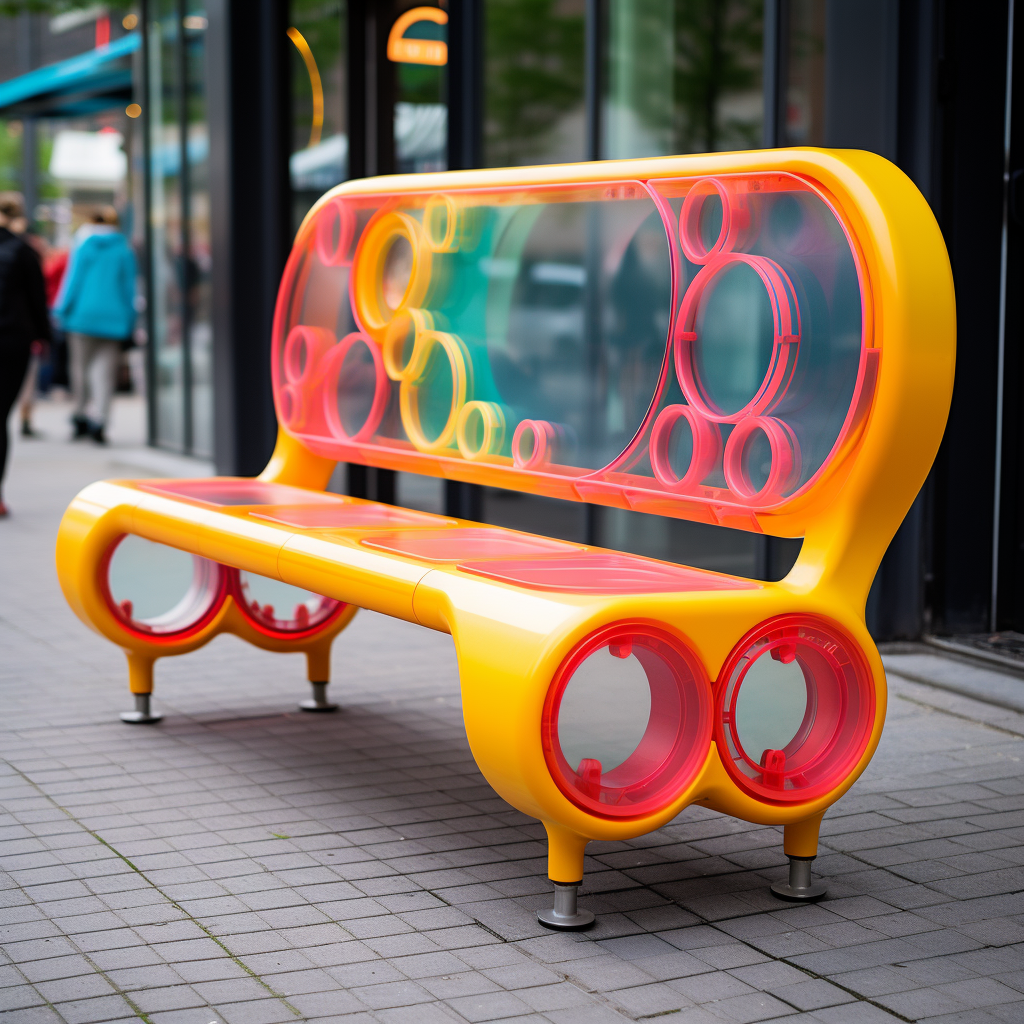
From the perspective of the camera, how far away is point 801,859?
3490mm

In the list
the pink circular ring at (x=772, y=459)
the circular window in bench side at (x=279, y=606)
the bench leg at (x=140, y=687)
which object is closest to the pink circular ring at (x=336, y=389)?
the circular window in bench side at (x=279, y=606)

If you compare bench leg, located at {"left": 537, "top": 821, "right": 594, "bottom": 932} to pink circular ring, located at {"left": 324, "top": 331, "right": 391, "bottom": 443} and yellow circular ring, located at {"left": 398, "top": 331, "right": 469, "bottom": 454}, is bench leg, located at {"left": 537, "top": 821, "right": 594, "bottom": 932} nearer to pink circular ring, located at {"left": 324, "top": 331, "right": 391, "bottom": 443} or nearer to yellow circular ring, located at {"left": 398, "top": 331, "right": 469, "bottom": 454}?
yellow circular ring, located at {"left": 398, "top": 331, "right": 469, "bottom": 454}

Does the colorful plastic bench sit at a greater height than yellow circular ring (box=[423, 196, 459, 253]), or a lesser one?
lesser

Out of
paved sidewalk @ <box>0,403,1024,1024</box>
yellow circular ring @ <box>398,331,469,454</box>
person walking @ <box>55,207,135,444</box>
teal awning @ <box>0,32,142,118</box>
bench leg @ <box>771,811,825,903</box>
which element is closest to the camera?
paved sidewalk @ <box>0,403,1024,1024</box>

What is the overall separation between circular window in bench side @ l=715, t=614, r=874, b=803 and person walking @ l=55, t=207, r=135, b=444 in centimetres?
1120

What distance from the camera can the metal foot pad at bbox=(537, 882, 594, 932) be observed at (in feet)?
10.8

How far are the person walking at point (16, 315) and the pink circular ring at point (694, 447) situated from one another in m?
6.49

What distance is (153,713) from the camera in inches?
204

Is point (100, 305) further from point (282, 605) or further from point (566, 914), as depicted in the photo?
point (566, 914)

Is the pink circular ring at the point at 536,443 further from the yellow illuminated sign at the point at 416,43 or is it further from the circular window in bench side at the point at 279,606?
the yellow illuminated sign at the point at 416,43

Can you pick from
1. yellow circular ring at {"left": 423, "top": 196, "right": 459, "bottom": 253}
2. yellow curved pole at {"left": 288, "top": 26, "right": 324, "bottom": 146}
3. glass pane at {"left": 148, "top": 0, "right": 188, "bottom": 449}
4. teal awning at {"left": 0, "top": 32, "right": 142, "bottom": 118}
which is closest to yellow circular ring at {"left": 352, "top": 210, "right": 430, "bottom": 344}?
yellow circular ring at {"left": 423, "top": 196, "right": 459, "bottom": 253}

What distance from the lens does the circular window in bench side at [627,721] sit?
3.15m

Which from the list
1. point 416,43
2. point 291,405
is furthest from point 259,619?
point 416,43

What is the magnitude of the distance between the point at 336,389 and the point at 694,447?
6.19 feet
